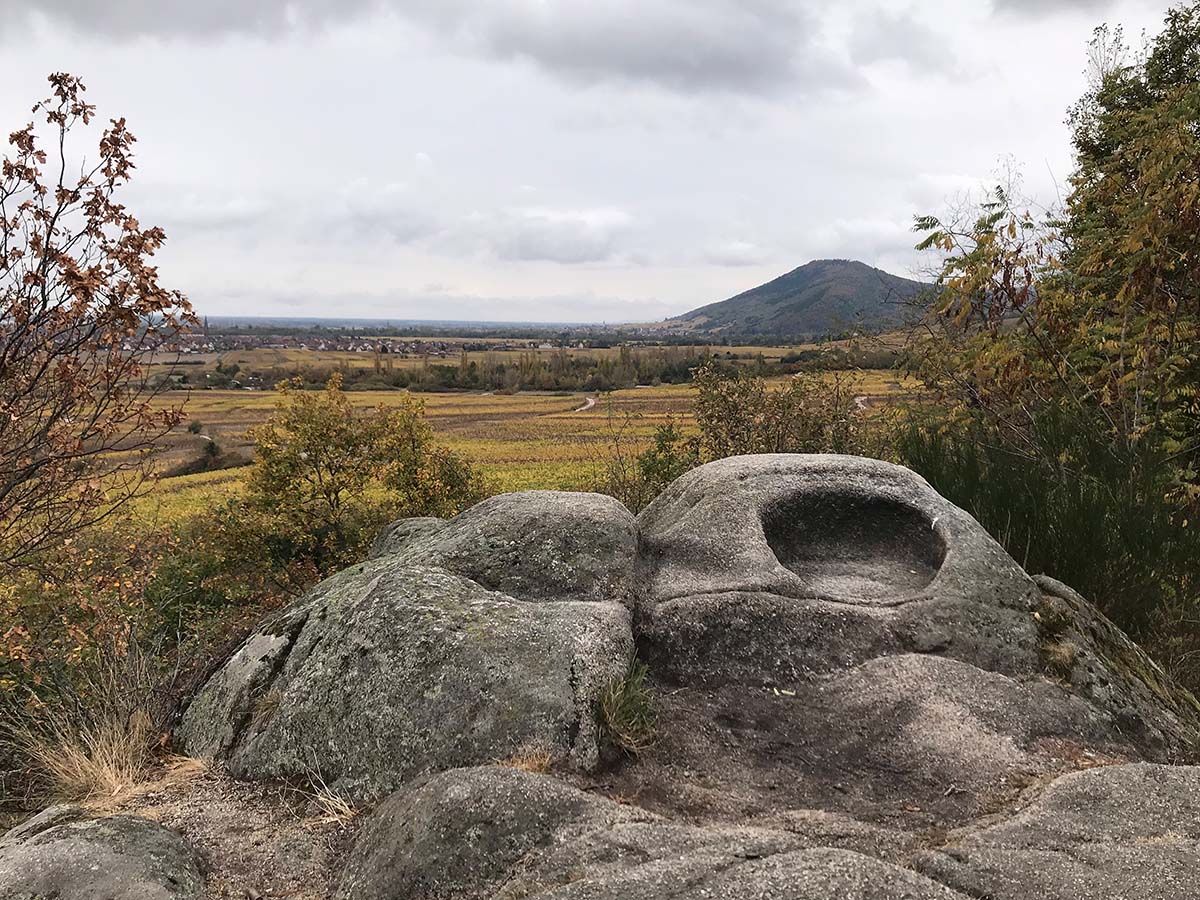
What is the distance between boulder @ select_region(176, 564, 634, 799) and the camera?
15.1 feet

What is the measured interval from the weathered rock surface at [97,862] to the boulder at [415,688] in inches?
35.1

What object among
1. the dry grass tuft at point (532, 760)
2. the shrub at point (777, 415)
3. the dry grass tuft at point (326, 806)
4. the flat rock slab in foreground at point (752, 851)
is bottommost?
the dry grass tuft at point (326, 806)

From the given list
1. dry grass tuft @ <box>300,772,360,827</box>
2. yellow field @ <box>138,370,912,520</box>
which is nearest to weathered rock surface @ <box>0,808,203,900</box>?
dry grass tuft @ <box>300,772,360,827</box>

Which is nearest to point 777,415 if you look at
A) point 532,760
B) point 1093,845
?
point 532,760

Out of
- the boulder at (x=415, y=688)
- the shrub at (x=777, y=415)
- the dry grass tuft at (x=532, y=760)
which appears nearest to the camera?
the dry grass tuft at (x=532, y=760)

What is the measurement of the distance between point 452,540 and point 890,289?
9.40 m

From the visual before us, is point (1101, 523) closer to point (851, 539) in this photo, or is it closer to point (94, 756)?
point (851, 539)

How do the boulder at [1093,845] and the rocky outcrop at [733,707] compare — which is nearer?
the boulder at [1093,845]

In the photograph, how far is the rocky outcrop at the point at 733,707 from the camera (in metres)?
3.41

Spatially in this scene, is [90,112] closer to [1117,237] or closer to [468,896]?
[468,896]

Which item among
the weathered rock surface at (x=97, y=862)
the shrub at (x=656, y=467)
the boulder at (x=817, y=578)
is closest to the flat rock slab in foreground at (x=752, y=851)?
the weathered rock surface at (x=97, y=862)

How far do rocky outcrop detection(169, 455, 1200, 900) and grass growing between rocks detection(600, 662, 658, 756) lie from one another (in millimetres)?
77

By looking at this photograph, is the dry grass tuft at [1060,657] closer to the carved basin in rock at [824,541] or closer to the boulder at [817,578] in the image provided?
the boulder at [817,578]

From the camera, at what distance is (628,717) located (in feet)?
15.8
